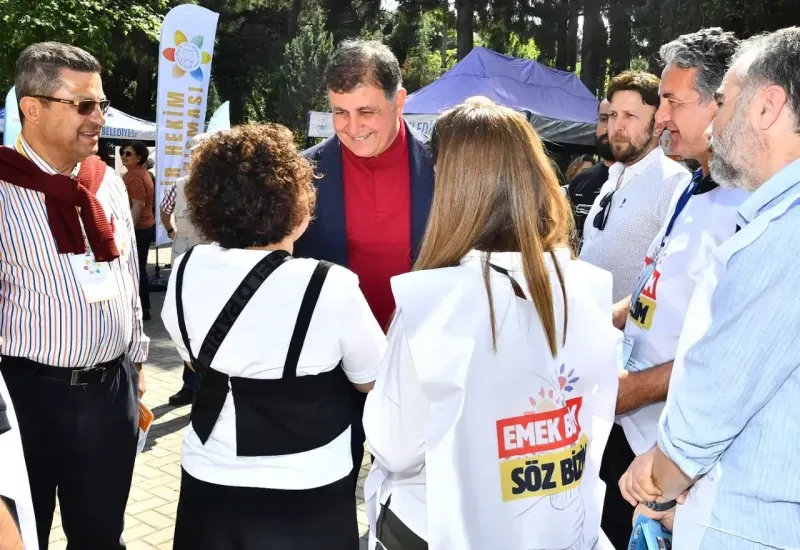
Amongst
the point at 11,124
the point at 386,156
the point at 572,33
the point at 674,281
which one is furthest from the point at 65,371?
the point at 572,33

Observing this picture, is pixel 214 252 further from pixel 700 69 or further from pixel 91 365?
pixel 700 69

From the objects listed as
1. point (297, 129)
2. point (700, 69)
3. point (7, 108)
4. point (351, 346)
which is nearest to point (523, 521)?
point (351, 346)

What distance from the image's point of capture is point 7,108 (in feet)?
25.2

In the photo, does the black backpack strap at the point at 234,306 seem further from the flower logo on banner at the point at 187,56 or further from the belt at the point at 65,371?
the flower logo on banner at the point at 187,56

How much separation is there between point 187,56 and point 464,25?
1166 centimetres

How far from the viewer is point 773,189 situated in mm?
1413

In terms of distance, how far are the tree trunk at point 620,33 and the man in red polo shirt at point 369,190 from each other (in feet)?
56.1

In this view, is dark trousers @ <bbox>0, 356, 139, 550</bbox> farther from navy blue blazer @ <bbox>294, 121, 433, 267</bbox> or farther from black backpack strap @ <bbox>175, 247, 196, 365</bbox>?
navy blue blazer @ <bbox>294, 121, 433, 267</bbox>

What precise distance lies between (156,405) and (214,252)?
158 inches

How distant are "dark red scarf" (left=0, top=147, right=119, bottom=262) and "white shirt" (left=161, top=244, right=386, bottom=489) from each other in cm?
70

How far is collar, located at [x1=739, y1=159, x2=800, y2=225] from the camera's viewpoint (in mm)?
1397

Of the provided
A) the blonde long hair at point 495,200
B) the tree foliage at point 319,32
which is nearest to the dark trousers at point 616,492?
the blonde long hair at point 495,200

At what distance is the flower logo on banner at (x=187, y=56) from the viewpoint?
9.06 metres

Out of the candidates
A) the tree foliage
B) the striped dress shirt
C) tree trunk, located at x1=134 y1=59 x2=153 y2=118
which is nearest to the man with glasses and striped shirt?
the striped dress shirt
